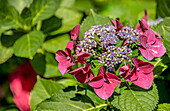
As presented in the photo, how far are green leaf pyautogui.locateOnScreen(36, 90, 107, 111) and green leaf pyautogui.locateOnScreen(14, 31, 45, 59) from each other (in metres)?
0.26

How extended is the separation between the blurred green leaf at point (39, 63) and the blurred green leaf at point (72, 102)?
30 cm

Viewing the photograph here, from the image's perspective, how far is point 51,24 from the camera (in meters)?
1.11

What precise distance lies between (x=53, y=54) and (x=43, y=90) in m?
0.22

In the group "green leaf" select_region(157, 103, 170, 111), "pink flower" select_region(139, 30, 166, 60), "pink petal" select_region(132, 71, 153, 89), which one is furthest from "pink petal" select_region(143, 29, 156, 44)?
"green leaf" select_region(157, 103, 170, 111)

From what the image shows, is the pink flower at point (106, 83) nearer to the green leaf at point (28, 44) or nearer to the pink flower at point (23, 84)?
the green leaf at point (28, 44)

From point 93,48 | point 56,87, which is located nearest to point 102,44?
point 93,48

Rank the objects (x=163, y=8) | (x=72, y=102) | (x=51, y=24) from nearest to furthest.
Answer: (x=72, y=102), (x=163, y=8), (x=51, y=24)

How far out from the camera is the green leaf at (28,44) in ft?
3.06

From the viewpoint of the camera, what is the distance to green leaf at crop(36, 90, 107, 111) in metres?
0.72

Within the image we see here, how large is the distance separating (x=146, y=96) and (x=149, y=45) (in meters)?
0.16

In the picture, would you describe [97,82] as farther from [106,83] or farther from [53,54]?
[53,54]

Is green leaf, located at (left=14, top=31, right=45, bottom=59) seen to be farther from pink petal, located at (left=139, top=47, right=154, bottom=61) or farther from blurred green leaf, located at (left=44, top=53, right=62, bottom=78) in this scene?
pink petal, located at (left=139, top=47, right=154, bottom=61)

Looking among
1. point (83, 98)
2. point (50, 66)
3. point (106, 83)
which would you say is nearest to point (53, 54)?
point (50, 66)

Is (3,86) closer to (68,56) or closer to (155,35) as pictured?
(68,56)
